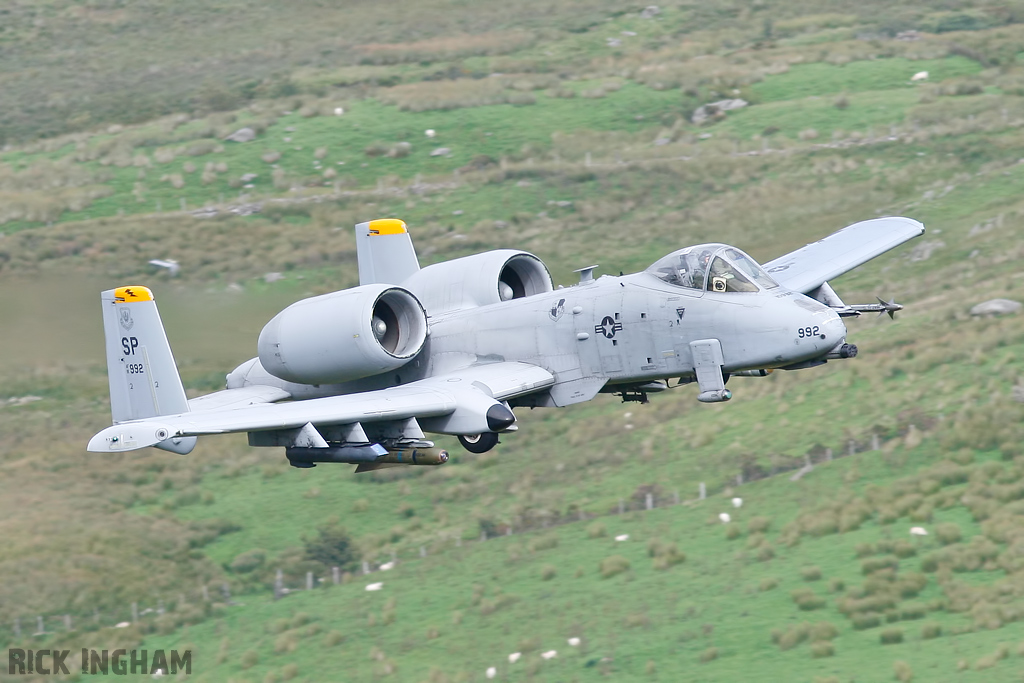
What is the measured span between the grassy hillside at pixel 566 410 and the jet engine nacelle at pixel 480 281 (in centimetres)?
1159

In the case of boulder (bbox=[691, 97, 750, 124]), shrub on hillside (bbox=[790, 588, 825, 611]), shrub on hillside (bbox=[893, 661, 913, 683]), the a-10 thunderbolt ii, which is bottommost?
shrub on hillside (bbox=[893, 661, 913, 683])

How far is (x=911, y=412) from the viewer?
43344 millimetres

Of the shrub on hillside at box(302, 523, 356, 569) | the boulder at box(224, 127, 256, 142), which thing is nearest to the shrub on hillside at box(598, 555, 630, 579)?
the shrub on hillside at box(302, 523, 356, 569)

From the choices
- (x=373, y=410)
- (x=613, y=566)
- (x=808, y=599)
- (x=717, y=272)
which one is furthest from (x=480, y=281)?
(x=808, y=599)

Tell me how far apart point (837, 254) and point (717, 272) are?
16.7 ft

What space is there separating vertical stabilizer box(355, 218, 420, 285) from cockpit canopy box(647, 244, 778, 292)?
7296 mm

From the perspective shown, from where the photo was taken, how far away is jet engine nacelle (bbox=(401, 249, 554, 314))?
2700 cm

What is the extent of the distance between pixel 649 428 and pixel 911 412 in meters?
8.49

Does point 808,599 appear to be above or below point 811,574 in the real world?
below

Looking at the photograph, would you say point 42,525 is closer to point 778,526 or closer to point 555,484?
point 555,484

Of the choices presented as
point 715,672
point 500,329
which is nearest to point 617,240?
point 715,672

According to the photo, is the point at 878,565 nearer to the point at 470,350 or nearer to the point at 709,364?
Result: the point at 709,364

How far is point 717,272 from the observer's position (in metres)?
24.2

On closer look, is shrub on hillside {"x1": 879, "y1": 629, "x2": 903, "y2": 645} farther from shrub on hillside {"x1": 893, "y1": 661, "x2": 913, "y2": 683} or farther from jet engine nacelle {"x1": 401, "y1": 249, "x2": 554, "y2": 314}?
jet engine nacelle {"x1": 401, "y1": 249, "x2": 554, "y2": 314}
